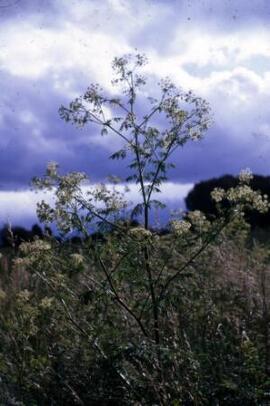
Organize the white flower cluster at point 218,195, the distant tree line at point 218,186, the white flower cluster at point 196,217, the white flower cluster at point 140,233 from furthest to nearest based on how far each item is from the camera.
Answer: the distant tree line at point 218,186
the white flower cluster at point 196,217
the white flower cluster at point 218,195
the white flower cluster at point 140,233

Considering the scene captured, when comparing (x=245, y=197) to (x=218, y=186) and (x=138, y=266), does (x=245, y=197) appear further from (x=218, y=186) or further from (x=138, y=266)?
(x=218, y=186)

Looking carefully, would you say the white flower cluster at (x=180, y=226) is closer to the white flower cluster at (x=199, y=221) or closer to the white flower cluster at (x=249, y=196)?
the white flower cluster at (x=199, y=221)

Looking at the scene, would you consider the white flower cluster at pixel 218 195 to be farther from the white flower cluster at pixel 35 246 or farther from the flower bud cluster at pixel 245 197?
the white flower cluster at pixel 35 246

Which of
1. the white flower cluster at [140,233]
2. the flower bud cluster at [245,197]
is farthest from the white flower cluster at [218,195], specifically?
the white flower cluster at [140,233]

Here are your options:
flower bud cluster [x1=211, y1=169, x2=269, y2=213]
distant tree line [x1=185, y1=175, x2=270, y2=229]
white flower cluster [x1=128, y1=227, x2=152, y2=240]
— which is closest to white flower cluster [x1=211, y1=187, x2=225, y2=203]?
flower bud cluster [x1=211, y1=169, x2=269, y2=213]

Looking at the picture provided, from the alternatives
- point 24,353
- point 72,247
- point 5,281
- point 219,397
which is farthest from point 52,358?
point 5,281

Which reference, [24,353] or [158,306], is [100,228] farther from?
[24,353]

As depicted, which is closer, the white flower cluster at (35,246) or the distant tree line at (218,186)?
the white flower cluster at (35,246)

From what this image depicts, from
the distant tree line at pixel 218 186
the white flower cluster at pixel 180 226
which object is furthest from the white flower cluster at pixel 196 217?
the distant tree line at pixel 218 186

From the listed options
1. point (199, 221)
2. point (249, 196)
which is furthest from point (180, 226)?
point (249, 196)

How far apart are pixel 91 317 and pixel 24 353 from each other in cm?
56

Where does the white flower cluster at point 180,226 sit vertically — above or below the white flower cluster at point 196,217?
below

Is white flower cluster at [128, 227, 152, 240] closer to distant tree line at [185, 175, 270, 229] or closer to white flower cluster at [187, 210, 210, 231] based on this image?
white flower cluster at [187, 210, 210, 231]

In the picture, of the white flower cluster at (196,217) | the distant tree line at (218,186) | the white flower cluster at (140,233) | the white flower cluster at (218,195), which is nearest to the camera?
the white flower cluster at (140,233)
